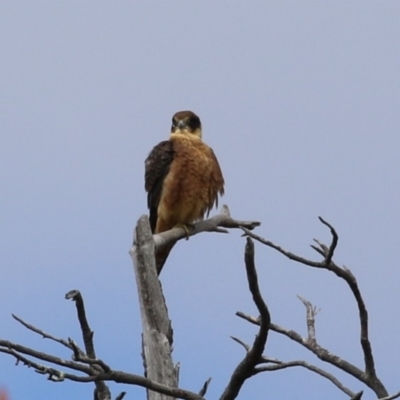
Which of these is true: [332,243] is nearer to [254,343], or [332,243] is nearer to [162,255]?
[254,343]

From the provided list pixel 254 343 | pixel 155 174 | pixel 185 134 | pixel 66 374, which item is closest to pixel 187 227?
pixel 155 174

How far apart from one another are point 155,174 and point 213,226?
0.82 m

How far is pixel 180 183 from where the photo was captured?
5.75 meters

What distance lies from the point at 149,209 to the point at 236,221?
3.59 ft

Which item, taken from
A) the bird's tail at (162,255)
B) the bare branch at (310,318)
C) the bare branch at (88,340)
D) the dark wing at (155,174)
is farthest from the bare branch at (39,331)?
the dark wing at (155,174)

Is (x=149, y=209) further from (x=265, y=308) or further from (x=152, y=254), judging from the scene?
(x=265, y=308)

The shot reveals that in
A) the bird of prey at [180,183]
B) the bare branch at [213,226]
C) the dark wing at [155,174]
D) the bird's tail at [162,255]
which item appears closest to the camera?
the bare branch at [213,226]

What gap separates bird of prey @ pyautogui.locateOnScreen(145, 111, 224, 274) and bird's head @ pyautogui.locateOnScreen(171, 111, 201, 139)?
8.7 inches

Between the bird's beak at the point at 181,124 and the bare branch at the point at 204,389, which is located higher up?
the bird's beak at the point at 181,124

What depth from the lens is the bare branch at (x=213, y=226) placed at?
487 centimetres

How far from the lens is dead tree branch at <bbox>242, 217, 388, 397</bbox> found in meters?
3.38

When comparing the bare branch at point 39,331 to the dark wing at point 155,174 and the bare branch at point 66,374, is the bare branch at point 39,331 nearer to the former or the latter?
the bare branch at point 66,374

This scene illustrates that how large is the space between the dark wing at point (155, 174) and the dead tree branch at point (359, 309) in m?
2.38

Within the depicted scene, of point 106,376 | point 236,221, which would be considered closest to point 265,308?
point 106,376
